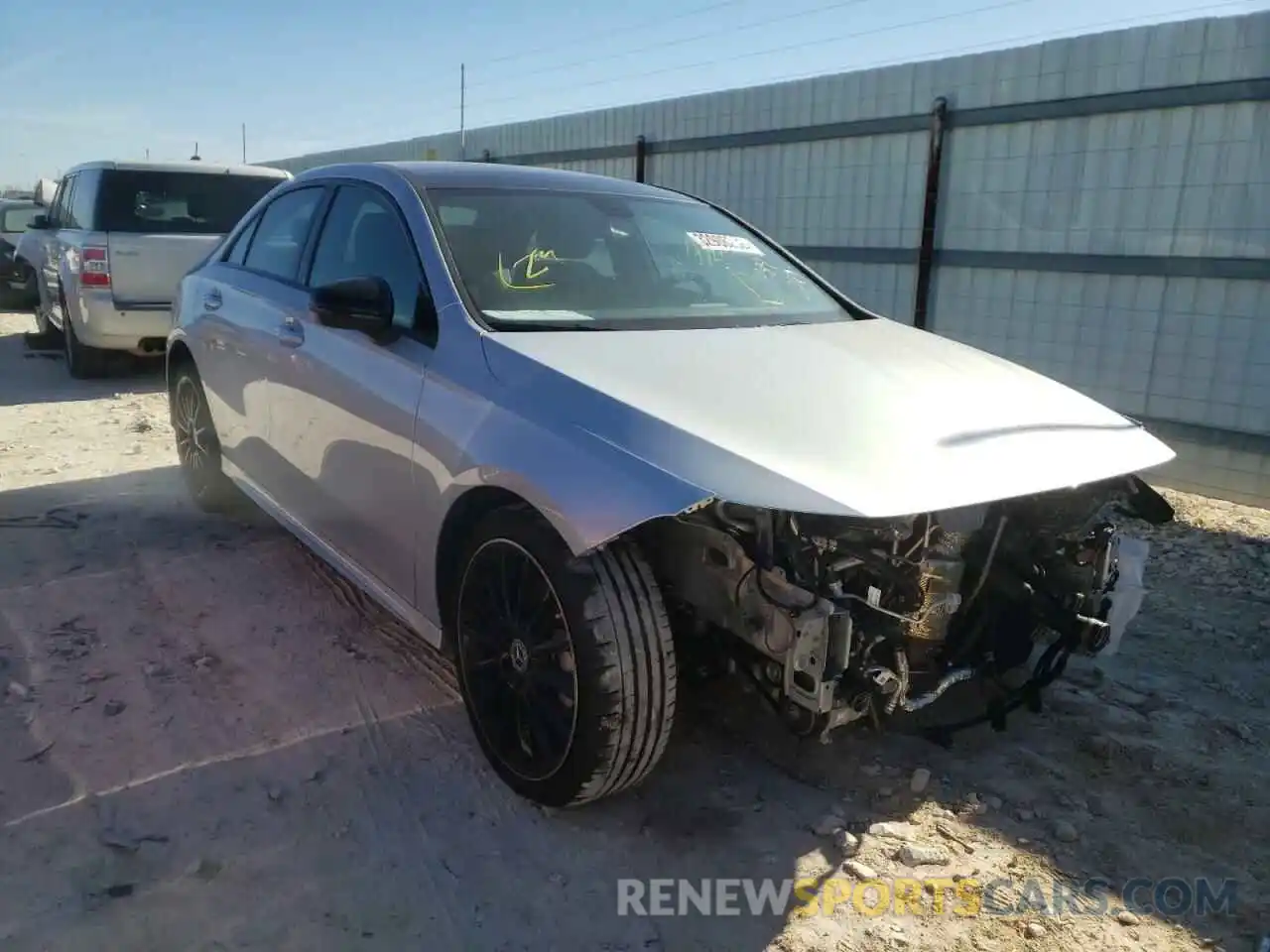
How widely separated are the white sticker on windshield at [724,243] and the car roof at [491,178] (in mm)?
301

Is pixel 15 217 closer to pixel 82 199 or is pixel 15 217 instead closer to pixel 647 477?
pixel 82 199

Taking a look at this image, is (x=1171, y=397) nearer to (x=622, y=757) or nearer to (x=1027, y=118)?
(x=1027, y=118)

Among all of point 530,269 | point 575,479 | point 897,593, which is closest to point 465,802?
point 575,479

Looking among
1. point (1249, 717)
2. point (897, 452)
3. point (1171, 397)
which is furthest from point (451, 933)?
point (1171, 397)

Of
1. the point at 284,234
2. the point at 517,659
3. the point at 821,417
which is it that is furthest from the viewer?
the point at 284,234

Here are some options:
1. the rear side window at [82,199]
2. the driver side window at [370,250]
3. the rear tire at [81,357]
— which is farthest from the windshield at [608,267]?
the rear tire at [81,357]

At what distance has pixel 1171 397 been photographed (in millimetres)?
6344

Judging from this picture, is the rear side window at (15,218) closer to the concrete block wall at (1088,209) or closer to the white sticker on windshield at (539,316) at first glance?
the concrete block wall at (1088,209)

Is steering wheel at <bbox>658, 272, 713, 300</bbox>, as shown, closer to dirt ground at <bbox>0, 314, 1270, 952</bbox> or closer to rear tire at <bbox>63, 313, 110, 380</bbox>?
dirt ground at <bbox>0, 314, 1270, 952</bbox>

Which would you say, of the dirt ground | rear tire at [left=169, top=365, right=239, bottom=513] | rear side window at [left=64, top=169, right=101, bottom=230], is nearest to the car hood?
the dirt ground

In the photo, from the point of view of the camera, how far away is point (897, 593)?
2477 millimetres

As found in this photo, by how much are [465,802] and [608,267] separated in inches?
70.6

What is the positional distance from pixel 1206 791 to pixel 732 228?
261cm

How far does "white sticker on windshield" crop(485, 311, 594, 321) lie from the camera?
9.50ft
